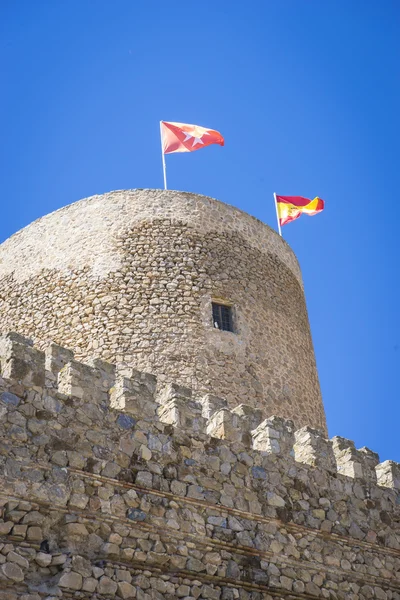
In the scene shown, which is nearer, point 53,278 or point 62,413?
point 62,413

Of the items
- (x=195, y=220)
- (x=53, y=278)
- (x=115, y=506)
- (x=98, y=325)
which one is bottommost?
(x=115, y=506)

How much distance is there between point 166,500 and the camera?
31.0 ft

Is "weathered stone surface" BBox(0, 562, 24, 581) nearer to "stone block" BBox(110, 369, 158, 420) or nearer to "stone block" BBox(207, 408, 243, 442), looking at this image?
"stone block" BBox(110, 369, 158, 420)

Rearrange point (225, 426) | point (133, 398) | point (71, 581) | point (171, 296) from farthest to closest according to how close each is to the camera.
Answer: point (171, 296), point (225, 426), point (133, 398), point (71, 581)

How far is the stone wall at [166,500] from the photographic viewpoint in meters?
8.54

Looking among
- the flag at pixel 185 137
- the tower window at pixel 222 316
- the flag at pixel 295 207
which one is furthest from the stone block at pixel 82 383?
the flag at pixel 295 207

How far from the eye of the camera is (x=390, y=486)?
11961 millimetres

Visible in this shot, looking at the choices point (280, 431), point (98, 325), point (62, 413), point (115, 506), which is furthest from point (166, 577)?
point (98, 325)

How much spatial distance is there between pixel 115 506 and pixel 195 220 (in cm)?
736

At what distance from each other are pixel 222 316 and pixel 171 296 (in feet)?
2.87

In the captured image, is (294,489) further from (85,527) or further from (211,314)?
(211,314)

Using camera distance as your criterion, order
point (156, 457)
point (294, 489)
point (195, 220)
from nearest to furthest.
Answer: point (156, 457), point (294, 489), point (195, 220)

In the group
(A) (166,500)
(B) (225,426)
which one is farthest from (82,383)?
(B) (225,426)

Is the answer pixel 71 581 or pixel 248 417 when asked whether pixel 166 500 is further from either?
pixel 248 417
